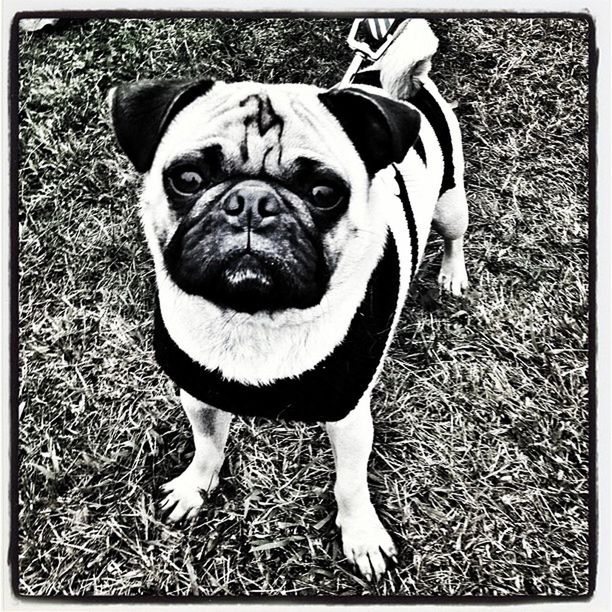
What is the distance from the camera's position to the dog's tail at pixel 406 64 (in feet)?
5.11

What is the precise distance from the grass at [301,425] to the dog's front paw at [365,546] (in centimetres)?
3

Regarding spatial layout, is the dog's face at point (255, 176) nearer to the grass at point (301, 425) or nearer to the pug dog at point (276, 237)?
the pug dog at point (276, 237)

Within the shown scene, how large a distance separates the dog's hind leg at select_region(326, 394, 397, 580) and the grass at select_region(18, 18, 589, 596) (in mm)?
41

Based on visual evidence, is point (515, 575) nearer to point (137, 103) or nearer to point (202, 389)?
point (202, 389)

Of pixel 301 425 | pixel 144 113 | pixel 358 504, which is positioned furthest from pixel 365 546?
pixel 144 113

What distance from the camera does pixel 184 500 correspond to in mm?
1649

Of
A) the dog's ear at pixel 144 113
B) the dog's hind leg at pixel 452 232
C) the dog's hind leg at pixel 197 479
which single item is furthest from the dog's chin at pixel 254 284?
the dog's hind leg at pixel 452 232

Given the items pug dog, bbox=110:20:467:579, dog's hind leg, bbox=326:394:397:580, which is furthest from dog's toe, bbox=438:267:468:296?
dog's hind leg, bbox=326:394:397:580

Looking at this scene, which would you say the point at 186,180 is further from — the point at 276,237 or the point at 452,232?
the point at 452,232

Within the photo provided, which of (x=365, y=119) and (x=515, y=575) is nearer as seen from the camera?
(x=365, y=119)

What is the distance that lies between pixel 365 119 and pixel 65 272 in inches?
38.6

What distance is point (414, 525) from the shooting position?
1.66m

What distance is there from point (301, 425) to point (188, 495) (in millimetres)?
311

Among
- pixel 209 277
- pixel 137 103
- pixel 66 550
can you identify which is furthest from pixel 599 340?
pixel 66 550
